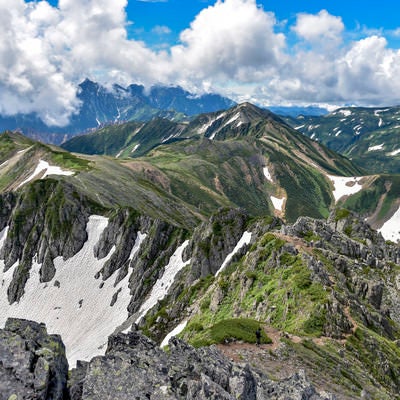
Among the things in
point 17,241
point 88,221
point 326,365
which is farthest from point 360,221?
point 17,241

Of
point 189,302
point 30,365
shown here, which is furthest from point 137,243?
point 30,365

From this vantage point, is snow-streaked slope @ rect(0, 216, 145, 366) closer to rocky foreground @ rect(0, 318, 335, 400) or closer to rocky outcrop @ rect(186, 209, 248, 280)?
rocky outcrop @ rect(186, 209, 248, 280)

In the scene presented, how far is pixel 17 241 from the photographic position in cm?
14538

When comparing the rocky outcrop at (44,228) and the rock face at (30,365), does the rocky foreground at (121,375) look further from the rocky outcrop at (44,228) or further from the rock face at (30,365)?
the rocky outcrop at (44,228)

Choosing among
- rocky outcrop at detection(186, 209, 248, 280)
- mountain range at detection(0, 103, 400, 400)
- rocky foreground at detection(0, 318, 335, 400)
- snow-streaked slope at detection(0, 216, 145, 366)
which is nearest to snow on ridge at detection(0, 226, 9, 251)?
mountain range at detection(0, 103, 400, 400)

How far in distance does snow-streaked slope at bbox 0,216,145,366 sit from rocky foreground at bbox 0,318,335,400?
79770mm

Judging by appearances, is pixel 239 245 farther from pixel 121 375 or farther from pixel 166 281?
pixel 121 375

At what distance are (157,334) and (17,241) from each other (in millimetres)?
92333

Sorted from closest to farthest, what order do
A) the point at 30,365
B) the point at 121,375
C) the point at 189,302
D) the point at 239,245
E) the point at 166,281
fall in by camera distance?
the point at 30,365 < the point at 121,375 < the point at 189,302 < the point at 239,245 < the point at 166,281

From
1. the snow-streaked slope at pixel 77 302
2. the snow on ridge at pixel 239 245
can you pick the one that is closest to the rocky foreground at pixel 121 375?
the snow on ridge at pixel 239 245

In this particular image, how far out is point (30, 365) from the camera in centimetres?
1823

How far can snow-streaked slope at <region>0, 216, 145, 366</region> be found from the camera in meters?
105

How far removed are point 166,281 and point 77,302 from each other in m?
31.3

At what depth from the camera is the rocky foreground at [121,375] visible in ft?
58.4
